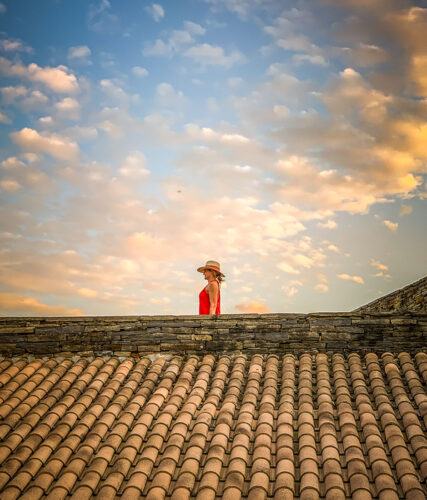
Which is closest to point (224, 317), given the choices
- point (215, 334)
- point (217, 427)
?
point (215, 334)

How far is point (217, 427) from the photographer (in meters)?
5.59

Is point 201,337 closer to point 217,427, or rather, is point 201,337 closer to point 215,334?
point 215,334

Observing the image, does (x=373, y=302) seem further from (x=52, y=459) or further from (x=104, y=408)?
(x=52, y=459)

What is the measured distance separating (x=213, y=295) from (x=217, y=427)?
11.1 feet

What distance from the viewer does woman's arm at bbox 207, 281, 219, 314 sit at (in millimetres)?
8659

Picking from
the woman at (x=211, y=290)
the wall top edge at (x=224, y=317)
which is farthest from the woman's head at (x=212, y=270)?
the wall top edge at (x=224, y=317)

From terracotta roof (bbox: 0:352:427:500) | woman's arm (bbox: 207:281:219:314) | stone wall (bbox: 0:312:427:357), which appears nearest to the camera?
terracotta roof (bbox: 0:352:427:500)

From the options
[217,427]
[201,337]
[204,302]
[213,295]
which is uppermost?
[213,295]

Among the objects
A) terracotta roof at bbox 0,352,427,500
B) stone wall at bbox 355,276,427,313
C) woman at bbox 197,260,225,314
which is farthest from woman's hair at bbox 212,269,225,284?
stone wall at bbox 355,276,427,313

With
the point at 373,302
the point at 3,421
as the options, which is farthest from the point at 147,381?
the point at 373,302

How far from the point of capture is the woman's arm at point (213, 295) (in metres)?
8.66

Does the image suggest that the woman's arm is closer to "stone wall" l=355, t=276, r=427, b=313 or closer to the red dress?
the red dress

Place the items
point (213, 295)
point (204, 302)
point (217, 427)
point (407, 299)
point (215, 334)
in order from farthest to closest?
point (407, 299), point (204, 302), point (213, 295), point (215, 334), point (217, 427)

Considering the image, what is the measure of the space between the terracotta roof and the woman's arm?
1.30m
